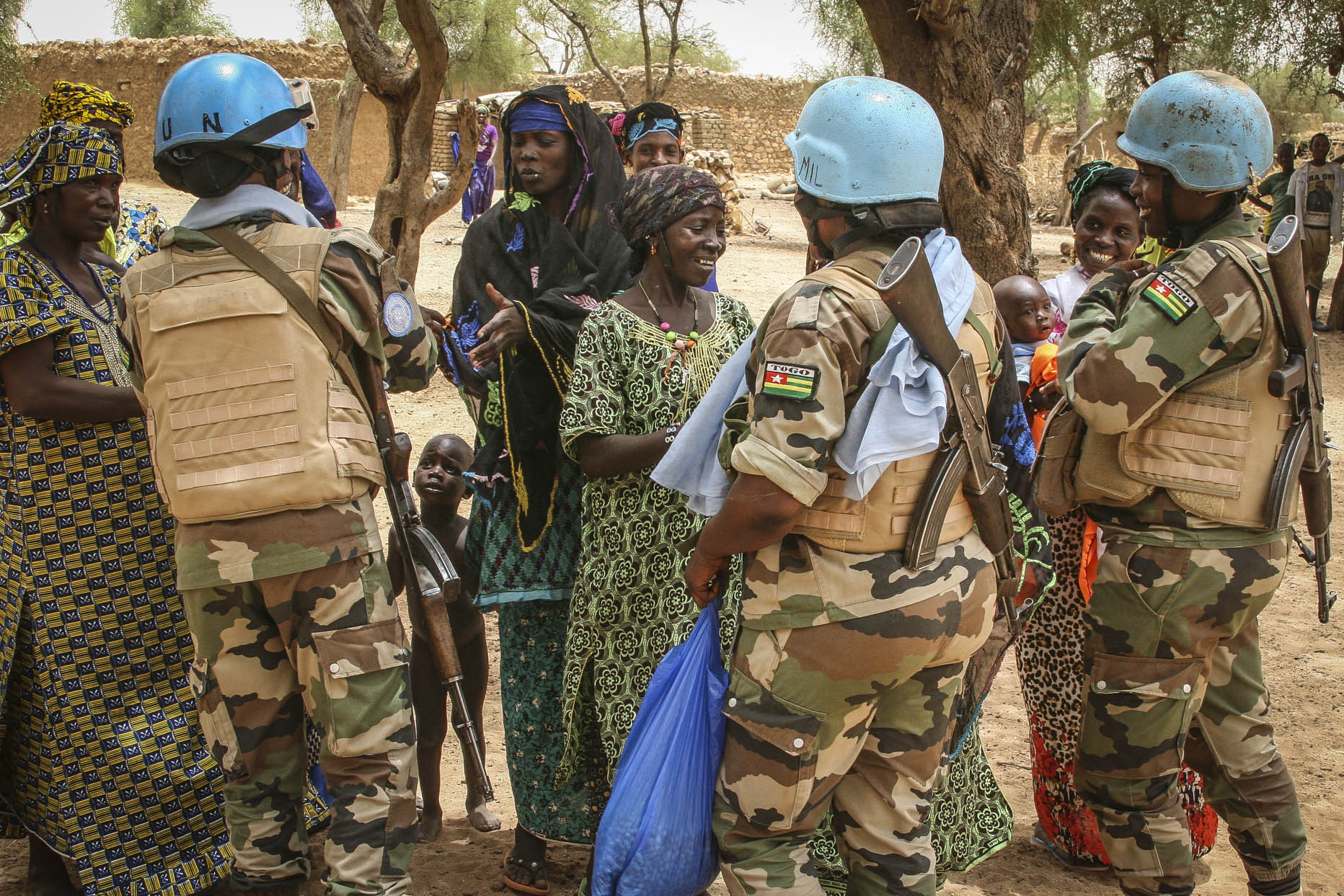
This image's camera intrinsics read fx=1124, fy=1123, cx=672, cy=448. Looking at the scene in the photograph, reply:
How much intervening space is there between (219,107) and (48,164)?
0.96 metres

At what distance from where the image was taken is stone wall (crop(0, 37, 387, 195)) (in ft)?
67.1

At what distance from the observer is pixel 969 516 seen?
242cm

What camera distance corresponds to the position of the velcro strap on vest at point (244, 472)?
99.2 inches

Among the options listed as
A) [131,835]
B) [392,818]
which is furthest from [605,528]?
[131,835]

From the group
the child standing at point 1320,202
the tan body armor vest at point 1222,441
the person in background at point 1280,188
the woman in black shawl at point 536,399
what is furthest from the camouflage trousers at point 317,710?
the person in background at point 1280,188

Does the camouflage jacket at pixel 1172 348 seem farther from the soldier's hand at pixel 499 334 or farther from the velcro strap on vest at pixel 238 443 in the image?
the velcro strap on vest at pixel 238 443

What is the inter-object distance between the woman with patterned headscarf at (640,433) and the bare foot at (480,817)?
658 mm

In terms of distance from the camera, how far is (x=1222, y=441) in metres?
2.68

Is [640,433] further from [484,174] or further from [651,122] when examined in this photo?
[484,174]

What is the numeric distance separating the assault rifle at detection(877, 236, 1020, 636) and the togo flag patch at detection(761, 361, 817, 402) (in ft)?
0.72

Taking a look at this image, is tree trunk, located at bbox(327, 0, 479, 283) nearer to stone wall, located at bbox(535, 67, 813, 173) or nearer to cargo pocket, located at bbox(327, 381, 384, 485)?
cargo pocket, located at bbox(327, 381, 384, 485)

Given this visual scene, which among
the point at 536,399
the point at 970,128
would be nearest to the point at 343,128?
the point at 970,128

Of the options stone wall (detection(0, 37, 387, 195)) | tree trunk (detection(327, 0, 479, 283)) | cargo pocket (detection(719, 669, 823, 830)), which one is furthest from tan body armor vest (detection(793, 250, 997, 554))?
stone wall (detection(0, 37, 387, 195))

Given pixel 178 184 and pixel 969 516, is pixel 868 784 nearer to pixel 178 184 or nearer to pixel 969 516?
pixel 969 516
